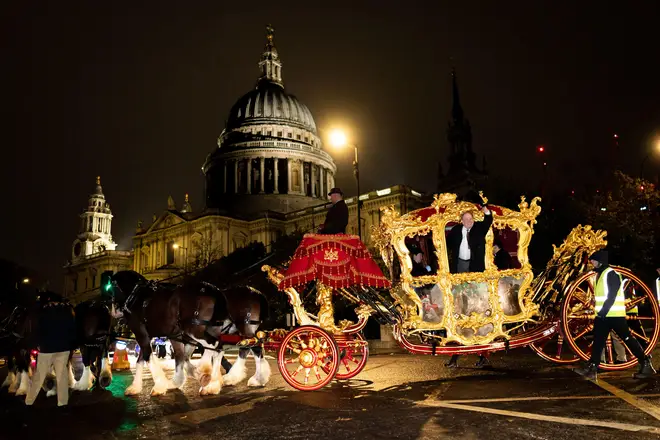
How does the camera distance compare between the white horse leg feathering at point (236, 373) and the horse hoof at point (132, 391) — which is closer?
the horse hoof at point (132, 391)

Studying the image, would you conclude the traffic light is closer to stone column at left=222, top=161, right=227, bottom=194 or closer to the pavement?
the pavement

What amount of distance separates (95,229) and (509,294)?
123047 mm

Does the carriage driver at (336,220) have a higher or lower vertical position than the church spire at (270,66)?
lower

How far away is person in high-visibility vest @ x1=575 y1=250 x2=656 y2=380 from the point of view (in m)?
8.28

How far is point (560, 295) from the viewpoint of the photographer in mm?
9281

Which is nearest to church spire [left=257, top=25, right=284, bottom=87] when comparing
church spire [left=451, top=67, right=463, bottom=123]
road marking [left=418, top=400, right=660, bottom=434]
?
church spire [left=451, top=67, right=463, bottom=123]

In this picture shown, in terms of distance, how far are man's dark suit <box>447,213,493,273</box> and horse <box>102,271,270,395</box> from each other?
3.86 meters

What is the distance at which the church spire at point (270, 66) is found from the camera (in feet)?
365

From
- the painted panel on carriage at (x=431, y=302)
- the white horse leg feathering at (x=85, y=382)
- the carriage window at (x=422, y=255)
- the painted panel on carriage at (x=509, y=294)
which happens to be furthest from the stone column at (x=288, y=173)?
the painted panel on carriage at (x=509, y=294)

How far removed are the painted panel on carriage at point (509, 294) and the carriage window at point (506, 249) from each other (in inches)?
25.7

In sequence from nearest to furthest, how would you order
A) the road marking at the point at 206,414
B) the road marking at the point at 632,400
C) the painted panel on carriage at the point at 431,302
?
the road marking at the point at 632,400
the road marking at the point at 206,414
the painted panel on carriage at the point at 431,302

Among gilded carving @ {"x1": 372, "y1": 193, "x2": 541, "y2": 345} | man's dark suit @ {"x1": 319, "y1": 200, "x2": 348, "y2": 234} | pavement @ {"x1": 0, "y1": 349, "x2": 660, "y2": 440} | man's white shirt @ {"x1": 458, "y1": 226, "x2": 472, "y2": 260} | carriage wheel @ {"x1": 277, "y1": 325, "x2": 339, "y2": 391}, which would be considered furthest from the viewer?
man's dark suit @ {"x1": 319, "y1": 200, "x2": 348, "y2": 234}

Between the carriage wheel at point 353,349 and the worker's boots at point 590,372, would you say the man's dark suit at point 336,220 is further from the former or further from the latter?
the worker's boots at point 590,372

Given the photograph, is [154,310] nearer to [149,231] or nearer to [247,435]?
[247,435]
